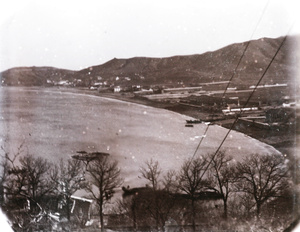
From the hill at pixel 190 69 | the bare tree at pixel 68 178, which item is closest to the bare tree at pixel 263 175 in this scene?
the hill at pixel 190 69

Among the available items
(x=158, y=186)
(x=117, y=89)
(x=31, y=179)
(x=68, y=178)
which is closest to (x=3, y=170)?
(x=31, y=179)

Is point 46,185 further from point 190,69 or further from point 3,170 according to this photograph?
point 190,69

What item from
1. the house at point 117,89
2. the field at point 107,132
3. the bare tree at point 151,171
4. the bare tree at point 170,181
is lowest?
the bare tree at point 170,181

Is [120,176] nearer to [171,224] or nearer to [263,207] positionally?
[171,224]

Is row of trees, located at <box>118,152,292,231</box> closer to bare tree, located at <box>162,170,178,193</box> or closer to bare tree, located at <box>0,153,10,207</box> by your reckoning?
bare tree, located at <box>162,170,178,193</box>

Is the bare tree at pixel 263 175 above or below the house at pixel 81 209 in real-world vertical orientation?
above

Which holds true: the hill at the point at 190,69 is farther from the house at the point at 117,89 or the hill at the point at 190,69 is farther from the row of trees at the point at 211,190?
the row of trees at the point at 211,190

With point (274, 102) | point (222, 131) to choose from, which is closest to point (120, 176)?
point (222, 131)
